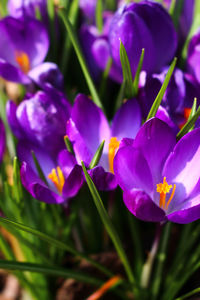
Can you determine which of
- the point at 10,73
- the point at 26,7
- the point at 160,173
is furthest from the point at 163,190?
the point at 26,7

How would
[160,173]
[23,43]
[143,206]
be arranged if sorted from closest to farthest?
1. [143,206]
2. [160,173]
3. [23,43]

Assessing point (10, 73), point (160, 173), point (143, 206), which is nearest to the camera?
point (143, 206)

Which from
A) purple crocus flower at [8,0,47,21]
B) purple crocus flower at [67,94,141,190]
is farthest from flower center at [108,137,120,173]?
purple crocus flower at [8,0,47,21]

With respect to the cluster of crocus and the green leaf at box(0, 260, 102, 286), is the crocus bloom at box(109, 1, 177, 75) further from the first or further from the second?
the green leaf at box(0, 260, 102, 286)

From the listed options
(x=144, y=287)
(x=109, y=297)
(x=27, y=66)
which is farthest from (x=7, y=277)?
(x=27, y=66)

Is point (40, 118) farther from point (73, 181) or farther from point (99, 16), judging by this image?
point (99, 16)

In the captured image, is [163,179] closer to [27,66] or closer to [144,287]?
[144,287]
